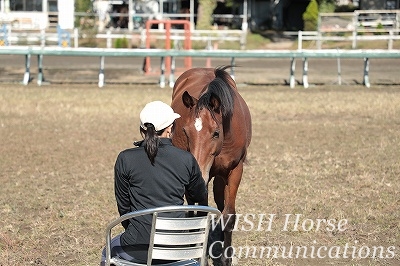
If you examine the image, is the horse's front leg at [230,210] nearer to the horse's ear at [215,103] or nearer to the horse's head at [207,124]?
the horse's head at [207,124]

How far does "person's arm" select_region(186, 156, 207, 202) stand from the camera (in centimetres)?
437

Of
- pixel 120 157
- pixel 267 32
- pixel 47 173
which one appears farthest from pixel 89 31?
pixel 120 157

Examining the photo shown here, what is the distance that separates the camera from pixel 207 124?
602cm

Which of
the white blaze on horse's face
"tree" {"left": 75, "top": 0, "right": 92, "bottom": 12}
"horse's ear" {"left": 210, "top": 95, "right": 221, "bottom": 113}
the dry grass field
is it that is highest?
"tree" {"left": 75, "top": 0, "right": 92, "bottom": 12}

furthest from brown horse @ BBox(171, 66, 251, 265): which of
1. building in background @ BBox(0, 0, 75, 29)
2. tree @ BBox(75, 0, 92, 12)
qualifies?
building in background @ BBox(0, 0, 75, 29)

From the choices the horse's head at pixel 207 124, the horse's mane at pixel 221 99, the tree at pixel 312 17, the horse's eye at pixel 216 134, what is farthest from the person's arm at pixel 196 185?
the tree at pixel 312 17

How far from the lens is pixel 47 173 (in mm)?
10234

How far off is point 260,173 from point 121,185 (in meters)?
5.93

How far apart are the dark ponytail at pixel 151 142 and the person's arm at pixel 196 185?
0.82ft

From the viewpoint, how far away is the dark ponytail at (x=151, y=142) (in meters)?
4.22

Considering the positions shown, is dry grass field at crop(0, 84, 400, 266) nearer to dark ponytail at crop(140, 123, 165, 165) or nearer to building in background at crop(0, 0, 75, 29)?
dark ponytail at crop(140, 123, 165, 165)

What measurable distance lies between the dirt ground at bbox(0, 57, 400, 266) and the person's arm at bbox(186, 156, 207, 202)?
216cm

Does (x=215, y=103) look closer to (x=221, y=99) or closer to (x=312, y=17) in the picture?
(x=221, y=99)

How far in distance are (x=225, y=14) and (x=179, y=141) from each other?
46952mm
